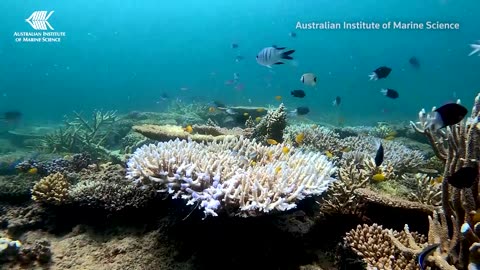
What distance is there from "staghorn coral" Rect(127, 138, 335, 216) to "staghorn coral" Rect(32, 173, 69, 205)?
1.57m

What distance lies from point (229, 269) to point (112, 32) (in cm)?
16174

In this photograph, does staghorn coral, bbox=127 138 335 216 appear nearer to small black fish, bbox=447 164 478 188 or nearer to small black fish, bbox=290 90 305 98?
small black fish, bbox=447 164 478 188

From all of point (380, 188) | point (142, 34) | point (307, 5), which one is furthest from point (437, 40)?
point (380, 188)

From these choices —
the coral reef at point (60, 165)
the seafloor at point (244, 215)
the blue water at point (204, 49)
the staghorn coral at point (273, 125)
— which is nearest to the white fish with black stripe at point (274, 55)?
the staghorn coral at point (273, 125)

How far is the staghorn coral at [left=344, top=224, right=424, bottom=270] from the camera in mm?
2893

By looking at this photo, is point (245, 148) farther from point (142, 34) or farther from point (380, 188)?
point (142, 34)

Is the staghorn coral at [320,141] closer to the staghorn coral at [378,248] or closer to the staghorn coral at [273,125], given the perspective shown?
the staghorn coral at [273,125]

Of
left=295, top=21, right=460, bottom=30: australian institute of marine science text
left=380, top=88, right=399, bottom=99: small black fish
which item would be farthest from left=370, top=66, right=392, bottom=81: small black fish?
left=295, top=21, right=460, bottom=30: australian institute of marine science text

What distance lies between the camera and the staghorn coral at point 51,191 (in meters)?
4.55

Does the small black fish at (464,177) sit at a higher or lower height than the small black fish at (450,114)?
lower

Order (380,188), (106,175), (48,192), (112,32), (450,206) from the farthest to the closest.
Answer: (112,32) → (106,175) → (48,192) → (380,188) → (450,206)

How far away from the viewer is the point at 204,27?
132 m

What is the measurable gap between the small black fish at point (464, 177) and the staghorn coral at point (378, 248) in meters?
0.84

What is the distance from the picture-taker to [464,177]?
8.13 feet
